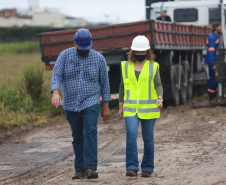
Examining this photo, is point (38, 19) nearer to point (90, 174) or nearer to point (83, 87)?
point (83, 87)

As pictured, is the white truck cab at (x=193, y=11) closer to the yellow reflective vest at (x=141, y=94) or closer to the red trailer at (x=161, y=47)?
the red trailer at (x=161, y=47)

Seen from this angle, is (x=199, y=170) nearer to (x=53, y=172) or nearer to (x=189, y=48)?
(x=53, y=172)

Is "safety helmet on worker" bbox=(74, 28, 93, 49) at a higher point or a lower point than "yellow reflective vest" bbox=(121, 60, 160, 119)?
higher

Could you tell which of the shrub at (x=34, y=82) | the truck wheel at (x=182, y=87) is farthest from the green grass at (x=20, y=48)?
the shrub at (x=34, y=82)

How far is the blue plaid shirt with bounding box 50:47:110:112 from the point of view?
636 centimetres

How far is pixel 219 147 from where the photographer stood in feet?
27.6

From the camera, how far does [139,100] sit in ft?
20.9

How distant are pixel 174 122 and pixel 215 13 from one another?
23.1 ft

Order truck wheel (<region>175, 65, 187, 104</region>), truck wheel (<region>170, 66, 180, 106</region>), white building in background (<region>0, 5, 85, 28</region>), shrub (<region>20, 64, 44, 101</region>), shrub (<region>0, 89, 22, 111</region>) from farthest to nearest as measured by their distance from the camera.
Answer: white building in background (<region>0, 5, 85, 28</region>)
truck wheel (<region>175, 65, 187, 104</region>)
truck wheel (<region>170, 66, 180, 106</region>)
shrub (<region>20, 64, 44, 101</region>)
shrub (<region>0, 89, 22, 111</region>)

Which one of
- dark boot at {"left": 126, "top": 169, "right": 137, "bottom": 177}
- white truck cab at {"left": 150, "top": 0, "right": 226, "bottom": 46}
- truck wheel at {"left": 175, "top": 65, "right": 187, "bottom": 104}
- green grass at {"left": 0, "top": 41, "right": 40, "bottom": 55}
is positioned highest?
white truck cab at {"left": 150, "top": 0, "right": 226, "bottom": 46}

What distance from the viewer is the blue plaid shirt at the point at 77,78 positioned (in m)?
6.36

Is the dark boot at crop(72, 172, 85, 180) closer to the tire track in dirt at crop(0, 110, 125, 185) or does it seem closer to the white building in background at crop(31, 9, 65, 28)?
the tire track in dirt at crop(0, 110, 125, 185)

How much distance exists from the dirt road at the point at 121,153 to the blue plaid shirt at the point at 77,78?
2.88 feet

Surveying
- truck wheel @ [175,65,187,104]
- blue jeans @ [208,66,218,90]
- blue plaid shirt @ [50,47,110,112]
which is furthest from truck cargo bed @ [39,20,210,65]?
blue plaid shirt @ [50,47,110,112]
